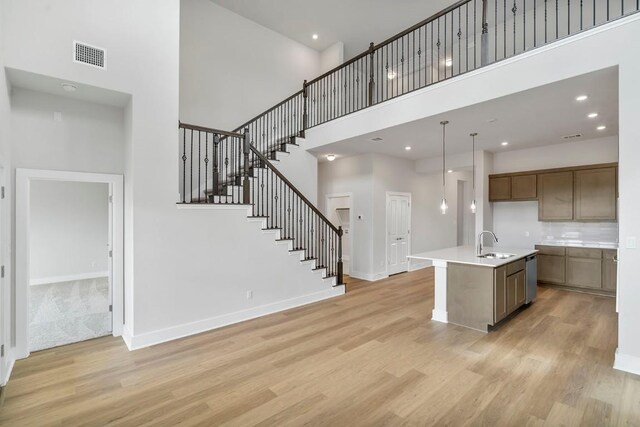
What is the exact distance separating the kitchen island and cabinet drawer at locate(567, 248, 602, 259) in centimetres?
220

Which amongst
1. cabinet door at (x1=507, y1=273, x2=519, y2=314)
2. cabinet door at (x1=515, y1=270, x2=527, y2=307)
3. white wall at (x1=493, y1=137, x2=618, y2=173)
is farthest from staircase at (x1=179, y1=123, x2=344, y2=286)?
white wall at (x1=493, y1=137, x2=618, y2=173)

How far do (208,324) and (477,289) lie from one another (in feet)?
12.0

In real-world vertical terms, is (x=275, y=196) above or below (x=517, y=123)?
below

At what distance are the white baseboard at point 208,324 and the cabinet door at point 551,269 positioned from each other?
4670mm

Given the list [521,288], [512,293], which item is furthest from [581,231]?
[512,293]

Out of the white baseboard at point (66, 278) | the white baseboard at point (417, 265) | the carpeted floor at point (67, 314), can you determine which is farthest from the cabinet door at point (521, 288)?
the white baseboard at point (66, 278)

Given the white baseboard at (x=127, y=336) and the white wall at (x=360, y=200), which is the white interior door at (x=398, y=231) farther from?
the white baseboard at (x=127, y=336)

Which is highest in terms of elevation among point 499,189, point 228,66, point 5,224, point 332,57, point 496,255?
point 332,57

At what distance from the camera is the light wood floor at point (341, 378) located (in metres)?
2.36

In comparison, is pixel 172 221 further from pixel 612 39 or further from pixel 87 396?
pixel 612 39

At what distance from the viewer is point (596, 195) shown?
227 inches

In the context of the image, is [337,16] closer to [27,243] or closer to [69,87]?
[69,87]

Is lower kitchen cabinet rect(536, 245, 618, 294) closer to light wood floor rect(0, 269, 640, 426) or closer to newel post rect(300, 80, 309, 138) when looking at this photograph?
light wood floor rect(0, 269, 640, 426)

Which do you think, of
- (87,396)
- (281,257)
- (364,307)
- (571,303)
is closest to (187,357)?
(87,396)
